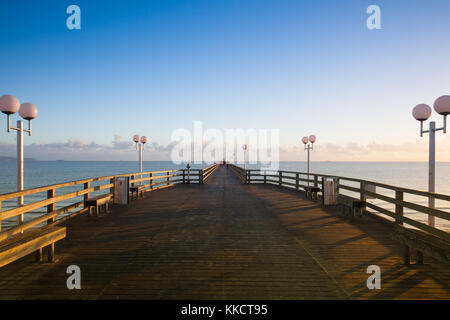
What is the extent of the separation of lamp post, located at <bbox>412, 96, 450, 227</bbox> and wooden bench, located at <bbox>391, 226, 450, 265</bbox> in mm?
1956

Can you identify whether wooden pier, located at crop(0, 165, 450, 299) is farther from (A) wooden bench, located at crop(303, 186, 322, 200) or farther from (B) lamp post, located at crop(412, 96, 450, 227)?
(A) wooden bench, located at crop(303, 186, 322, 200)

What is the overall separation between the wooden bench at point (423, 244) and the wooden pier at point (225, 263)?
0.38 meters

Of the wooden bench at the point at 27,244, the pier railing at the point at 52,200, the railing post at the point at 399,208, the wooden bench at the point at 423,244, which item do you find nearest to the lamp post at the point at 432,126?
the railing post at the point at 399,208

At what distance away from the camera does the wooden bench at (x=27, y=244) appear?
10.4ft

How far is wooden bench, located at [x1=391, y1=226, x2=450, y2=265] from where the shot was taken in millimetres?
3249

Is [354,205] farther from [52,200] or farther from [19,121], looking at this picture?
[19,121]

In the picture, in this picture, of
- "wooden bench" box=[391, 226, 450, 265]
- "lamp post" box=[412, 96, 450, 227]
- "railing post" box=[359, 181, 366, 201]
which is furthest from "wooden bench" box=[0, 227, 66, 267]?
"railing post" box=[359, 181, 366, 201]

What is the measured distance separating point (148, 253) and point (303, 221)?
4214mm

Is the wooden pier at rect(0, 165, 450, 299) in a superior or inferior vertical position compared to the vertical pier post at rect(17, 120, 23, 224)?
inferior
